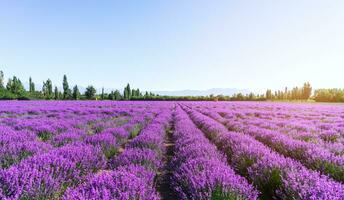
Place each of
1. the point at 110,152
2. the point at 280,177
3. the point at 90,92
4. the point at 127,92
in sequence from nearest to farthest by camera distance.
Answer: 1. the point at 280,177
2. the point at 110,152
3. the point at 90,92
4. the point at 127,92

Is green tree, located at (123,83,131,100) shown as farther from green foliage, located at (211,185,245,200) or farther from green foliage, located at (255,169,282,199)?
green foliage, located at (211,185,245,200)

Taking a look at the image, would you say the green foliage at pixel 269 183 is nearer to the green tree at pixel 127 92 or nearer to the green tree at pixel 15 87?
the green tree at pixel 15 87

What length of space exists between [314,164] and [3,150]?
5246 mm

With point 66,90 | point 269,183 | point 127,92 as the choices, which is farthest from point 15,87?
point 269,183

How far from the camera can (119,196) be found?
2312mm

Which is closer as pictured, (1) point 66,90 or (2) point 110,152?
(2) point 110,152

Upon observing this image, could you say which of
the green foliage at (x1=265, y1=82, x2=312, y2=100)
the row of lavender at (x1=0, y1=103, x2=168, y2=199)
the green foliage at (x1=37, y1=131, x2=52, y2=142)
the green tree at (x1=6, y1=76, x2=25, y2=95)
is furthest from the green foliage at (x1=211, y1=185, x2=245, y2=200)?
the green foliage at (x1=265, y1=82, x2=312, y2=100)

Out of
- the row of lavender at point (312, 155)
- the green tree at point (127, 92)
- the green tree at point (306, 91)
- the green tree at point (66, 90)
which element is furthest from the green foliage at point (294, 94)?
the row of lavender at point (312, 155)

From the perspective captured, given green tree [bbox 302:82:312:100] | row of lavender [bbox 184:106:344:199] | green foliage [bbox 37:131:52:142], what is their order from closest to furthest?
1. row of lavender [bbox 184:106:344:199]
2. green foliage [bbox 37:131:52:142]
3. green tree [bbox 302:82:312:100]

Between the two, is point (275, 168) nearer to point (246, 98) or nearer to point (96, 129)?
point (96, 129)

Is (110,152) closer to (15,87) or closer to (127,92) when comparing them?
(15,87)

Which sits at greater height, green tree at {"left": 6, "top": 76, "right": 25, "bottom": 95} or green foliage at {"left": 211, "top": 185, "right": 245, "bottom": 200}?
green tree at {"left": 6, "top": 76, "right": 25, "bottom": 95}

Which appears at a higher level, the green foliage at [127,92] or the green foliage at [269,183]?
the green foliage at [127,92]

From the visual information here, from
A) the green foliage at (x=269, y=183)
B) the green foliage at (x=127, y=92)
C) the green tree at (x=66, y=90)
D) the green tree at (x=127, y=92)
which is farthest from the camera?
the green tree at (x=127, y=92)
